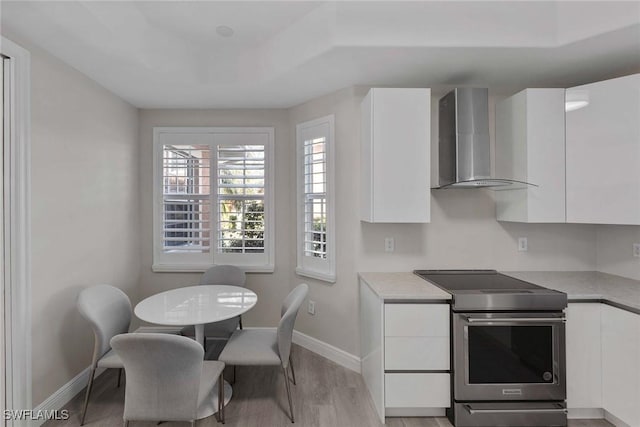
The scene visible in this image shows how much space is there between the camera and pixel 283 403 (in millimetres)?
2273

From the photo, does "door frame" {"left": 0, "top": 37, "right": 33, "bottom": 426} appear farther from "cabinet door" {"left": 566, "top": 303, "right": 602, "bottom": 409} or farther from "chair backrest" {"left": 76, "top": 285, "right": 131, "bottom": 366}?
"cabinet door" {"left": 566, "top": 303, "right": 602, "bottom": 409}

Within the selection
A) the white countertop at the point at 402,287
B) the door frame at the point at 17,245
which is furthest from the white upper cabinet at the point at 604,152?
the door frame at the point at 17,245

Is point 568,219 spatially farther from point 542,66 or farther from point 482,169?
point 542,66

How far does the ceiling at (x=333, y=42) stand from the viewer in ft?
6.43

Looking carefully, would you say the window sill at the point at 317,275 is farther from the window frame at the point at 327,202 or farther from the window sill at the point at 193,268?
the window sill at the point at 193,268

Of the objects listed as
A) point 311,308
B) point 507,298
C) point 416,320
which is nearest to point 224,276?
point 311,308

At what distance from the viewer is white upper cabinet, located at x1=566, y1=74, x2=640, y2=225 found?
2098 mm

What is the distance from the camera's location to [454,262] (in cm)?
279

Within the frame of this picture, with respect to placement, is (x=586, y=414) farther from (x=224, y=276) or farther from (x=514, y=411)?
(x=224, y=276)

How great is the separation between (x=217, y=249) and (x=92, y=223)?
115cm

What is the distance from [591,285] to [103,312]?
138 inches

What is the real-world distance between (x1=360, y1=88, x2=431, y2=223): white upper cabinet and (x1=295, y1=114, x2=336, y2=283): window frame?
58cm

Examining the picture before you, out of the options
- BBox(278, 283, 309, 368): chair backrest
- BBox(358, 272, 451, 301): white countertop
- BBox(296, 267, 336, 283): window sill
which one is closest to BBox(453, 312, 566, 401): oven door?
BBox(358, 272, 451, 301): white countertop

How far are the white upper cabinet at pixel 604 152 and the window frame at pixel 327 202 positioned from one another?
1856mm
